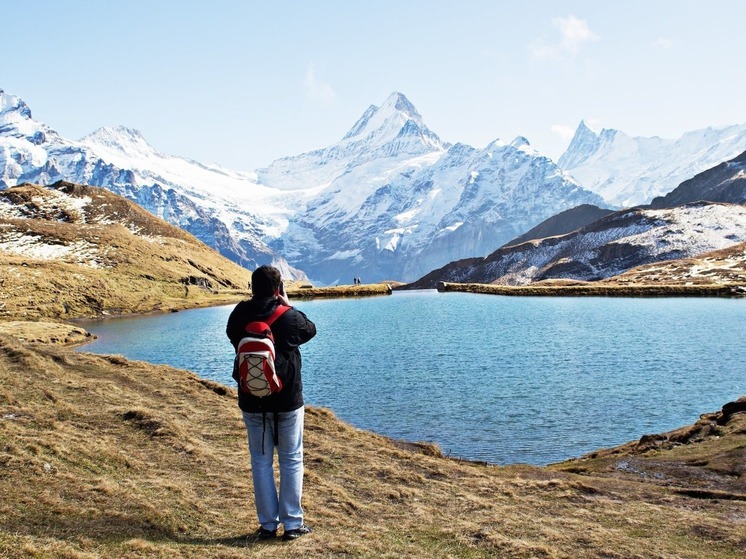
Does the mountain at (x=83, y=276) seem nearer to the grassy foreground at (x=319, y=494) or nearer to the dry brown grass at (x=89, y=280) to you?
the dry brown grass at (x=89, y=280)

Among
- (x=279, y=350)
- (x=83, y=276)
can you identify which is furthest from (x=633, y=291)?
(x=279, y=350)

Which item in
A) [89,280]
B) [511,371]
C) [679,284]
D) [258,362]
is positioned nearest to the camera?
[258,362]

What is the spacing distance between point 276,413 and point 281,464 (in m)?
1.13

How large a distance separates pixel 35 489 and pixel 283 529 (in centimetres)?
558

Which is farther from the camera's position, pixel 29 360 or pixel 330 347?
pixel 330 347

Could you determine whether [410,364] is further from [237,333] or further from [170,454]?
[237,333]

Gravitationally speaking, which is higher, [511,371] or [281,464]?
[281,464]

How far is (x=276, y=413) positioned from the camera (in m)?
12.5

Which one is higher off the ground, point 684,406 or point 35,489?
point 35,489

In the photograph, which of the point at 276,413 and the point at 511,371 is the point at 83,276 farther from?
the point at 276,413

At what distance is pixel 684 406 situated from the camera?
40.1m

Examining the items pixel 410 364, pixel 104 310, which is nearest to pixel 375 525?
pixel 410 364

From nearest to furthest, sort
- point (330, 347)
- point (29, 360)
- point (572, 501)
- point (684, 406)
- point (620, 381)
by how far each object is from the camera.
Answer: point (572, 501) < point (29, 360) < point (684, 406) < point (620, 381) < point (330, 347)

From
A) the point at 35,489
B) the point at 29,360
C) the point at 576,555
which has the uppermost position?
the point at 29,360
